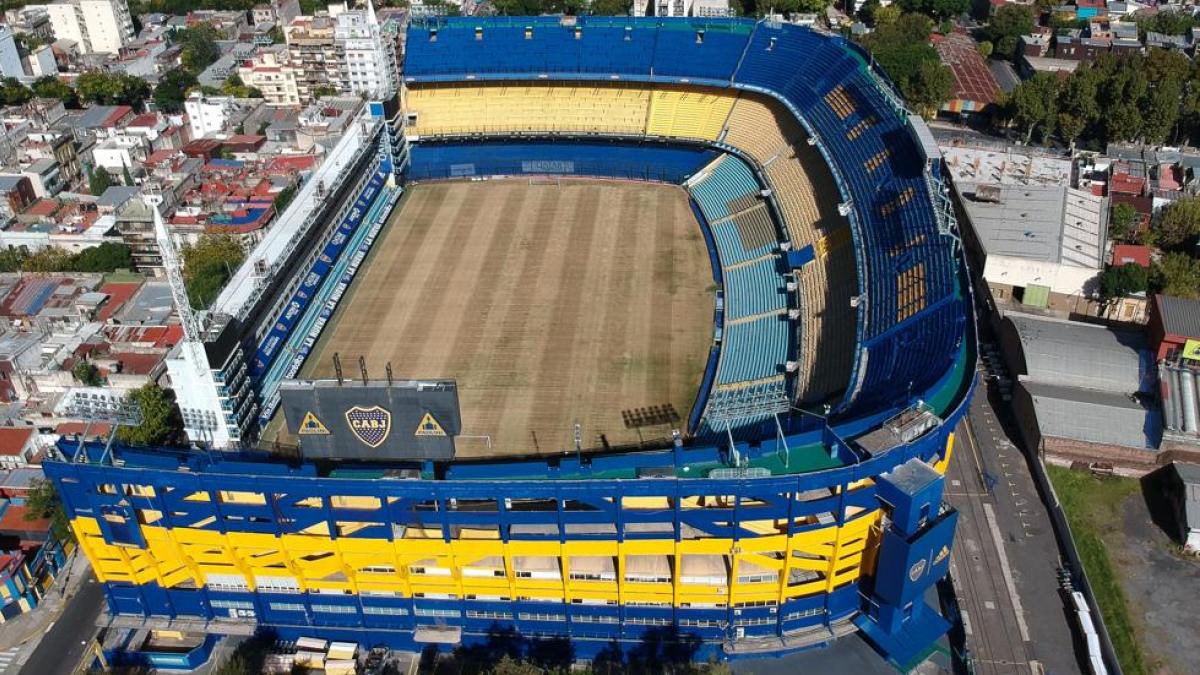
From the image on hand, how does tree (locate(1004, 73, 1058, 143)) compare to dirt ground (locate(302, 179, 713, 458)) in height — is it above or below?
above

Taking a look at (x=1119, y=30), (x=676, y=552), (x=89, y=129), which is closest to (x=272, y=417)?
(x=676, y=552)

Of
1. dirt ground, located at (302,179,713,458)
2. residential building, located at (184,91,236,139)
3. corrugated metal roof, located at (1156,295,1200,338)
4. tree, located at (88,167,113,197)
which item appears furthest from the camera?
residential building, located at (184,91,236,139)

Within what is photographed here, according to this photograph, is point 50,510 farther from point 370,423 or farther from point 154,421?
point 370,423

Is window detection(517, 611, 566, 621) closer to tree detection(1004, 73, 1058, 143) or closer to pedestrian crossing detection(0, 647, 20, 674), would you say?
pedestrian crossing detection(0, 647, 20, 674)

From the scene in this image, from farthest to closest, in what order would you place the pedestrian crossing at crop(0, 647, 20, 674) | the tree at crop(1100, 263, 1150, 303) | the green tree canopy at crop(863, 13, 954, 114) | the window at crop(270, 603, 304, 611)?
the green tree canopy at crop(863, 13, 954, 114), the tree at crop(1100, 263, 1150, 303), the pedestrian crossing at crop(0, 647, 20, 674), the window at crop(270, 603, 304, 611)

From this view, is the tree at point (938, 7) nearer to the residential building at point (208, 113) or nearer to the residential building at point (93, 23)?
the residential building at point (208, 113)

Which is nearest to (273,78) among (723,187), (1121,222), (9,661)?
(723,187)

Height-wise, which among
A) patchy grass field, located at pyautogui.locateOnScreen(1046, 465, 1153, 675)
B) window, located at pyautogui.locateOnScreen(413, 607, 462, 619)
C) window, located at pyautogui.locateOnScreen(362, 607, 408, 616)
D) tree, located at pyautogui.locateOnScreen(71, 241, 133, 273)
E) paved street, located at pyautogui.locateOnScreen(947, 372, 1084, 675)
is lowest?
tree, located at pyautogui.locateOnScreen(71, 241, 133, 273)

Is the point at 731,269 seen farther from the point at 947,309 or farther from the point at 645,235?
the point at 947,309

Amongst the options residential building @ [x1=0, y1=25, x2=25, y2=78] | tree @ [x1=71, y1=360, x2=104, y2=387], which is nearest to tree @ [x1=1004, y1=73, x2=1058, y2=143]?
tree @ [x1=71, y1=360, x2=104, y2=387]
